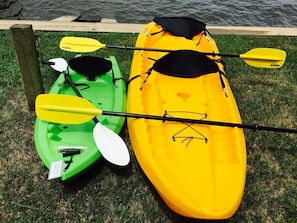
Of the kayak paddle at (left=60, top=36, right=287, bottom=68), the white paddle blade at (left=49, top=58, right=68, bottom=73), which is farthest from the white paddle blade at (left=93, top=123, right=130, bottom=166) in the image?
the kayak paddle at (left=60, top=36, right=287, bottom=68)

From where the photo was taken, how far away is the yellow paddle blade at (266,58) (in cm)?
425

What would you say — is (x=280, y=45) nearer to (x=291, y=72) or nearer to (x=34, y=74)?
(x=291, y=72)

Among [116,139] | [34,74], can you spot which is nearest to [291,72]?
[116,139]

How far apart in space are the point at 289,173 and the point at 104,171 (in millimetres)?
1875

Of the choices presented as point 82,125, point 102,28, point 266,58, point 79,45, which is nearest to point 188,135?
point 82,125

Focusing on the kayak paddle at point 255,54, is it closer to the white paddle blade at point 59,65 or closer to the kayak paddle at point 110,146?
the white paddle blade at point 59,65

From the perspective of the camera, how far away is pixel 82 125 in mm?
3492

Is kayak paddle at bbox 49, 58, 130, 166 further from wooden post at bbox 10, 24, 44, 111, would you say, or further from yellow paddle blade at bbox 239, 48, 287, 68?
yellow paddle blade at bbox 239, 48, 287, 68

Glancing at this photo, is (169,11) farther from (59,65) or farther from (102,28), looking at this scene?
(59,65)

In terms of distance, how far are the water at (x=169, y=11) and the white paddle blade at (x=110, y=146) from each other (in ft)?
18.7

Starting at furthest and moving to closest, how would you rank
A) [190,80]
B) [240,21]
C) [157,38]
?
[240,21]
[157,38]
[190,80]

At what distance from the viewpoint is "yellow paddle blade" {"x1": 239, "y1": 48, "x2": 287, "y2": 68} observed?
13.9ft

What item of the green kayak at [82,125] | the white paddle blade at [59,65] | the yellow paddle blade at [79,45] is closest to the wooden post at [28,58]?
the green kayak at [82,125]

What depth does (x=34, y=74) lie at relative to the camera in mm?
3719
